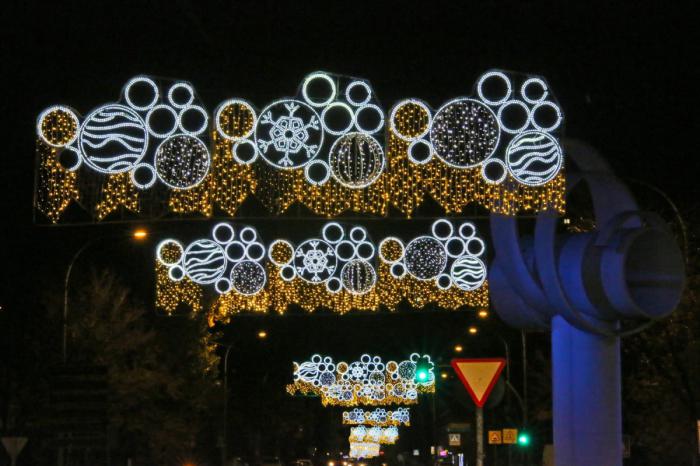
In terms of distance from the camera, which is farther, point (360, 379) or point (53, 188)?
point (360, 379)

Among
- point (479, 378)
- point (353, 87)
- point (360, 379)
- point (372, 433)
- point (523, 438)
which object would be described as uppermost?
point (353, 87)

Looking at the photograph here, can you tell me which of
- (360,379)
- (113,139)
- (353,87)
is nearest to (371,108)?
(353,87)

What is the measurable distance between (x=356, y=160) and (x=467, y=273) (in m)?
9.34

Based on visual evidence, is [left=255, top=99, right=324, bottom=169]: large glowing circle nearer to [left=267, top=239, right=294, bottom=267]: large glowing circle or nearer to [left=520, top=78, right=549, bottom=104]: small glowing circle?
[left=520, top=78, right=549, bottom=104]: small glowing circle

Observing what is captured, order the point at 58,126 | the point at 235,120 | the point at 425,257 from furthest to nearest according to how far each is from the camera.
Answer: the point at 425,257 → the point at 58,126 → the point at 235,120

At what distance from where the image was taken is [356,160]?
19.5 m

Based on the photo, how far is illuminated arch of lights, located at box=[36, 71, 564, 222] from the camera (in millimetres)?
18812

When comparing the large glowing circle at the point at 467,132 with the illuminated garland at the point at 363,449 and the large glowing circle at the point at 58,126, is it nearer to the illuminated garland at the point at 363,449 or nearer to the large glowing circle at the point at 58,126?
the large glowing circle at the point at 58,126

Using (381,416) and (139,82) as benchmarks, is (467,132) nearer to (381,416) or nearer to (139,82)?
(139,82)

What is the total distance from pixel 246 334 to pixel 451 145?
183 feet

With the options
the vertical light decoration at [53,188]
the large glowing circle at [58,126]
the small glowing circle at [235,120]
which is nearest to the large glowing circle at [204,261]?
the vertical light decoration at [53,188]

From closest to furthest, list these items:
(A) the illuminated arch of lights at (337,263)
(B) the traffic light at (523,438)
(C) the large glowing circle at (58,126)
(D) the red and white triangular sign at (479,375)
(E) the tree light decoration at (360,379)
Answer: (D) the red and white triangular sign at (479,375) → (C) the large glowing circle at (58,126) → (A) the illuminated arch of lights at (337,263) → (B) the traffic light at (523,438) → (E) the tree light decoration at (360,379)

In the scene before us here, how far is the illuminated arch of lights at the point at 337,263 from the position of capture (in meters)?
27.9

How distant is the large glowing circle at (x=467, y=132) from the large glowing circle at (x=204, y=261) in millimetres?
10261
